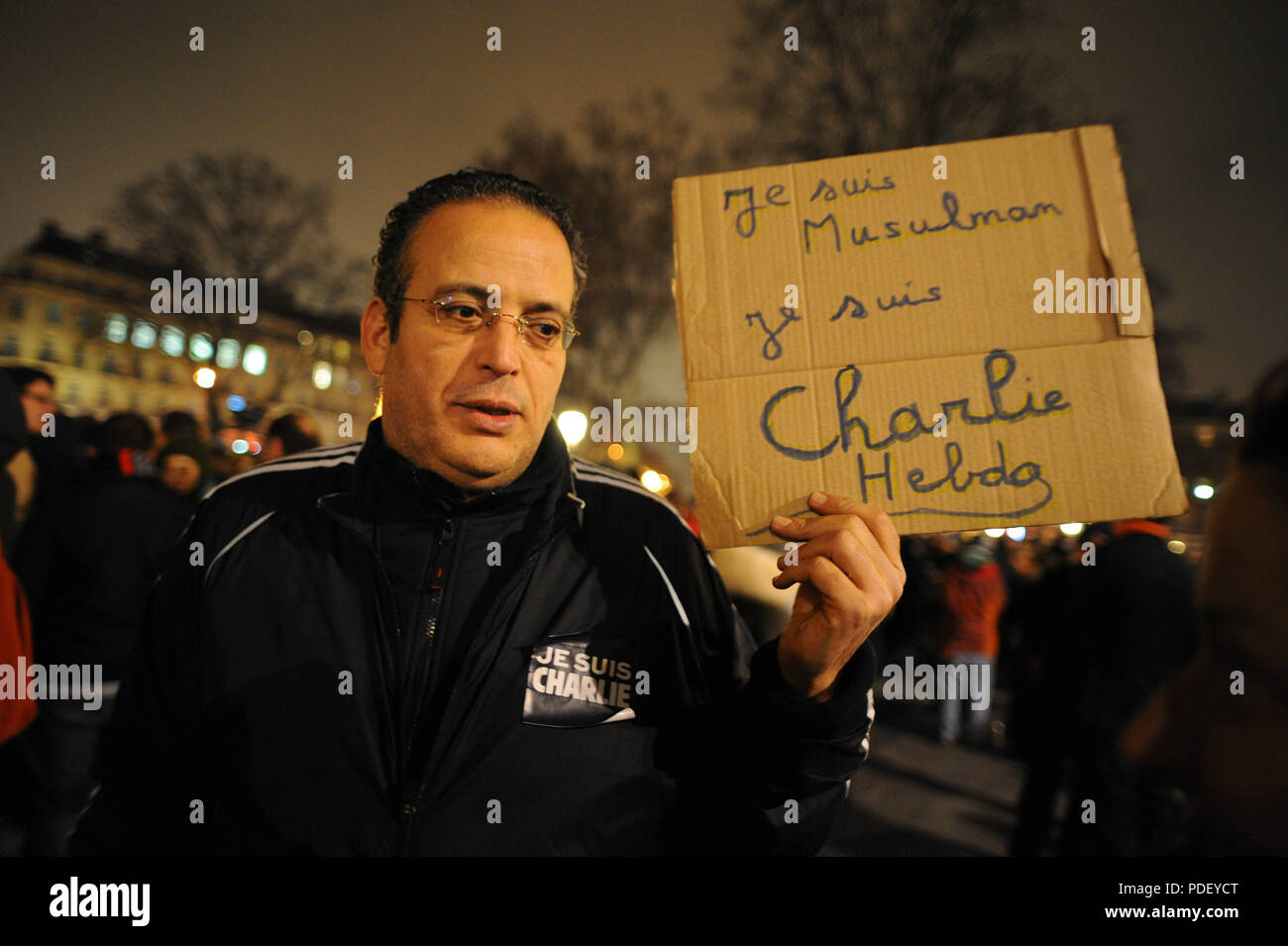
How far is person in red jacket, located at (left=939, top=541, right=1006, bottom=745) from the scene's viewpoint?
23.1 ft

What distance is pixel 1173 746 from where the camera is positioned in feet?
2.97

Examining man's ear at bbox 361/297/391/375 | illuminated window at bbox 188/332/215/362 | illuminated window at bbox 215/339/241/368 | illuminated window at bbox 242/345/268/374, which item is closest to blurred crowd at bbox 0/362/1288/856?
man's ear at bbox 361/297/391/375

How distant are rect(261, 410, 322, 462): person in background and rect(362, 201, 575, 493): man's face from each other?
408 centimetres

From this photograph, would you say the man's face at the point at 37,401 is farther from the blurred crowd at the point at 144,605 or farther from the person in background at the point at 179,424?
the person in background at the point at 179,424

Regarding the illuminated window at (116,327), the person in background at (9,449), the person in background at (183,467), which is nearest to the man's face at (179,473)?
the person in background at (183,467)

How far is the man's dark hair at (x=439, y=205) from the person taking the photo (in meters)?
1.52

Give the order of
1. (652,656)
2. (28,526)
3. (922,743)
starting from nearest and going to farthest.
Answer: (652,656)
(28,526)
(922,743)

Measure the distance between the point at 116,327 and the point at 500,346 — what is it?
3758 cm

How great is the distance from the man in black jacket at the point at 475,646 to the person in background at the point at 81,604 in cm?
279

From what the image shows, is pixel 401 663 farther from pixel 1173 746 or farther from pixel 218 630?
pixel 1173 746

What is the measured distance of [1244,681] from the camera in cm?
88

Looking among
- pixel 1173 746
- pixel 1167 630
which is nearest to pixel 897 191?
pixel 1173 746

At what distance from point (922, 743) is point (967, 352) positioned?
6667 millimetres

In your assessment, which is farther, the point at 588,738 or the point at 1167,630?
the point at 1167,630
